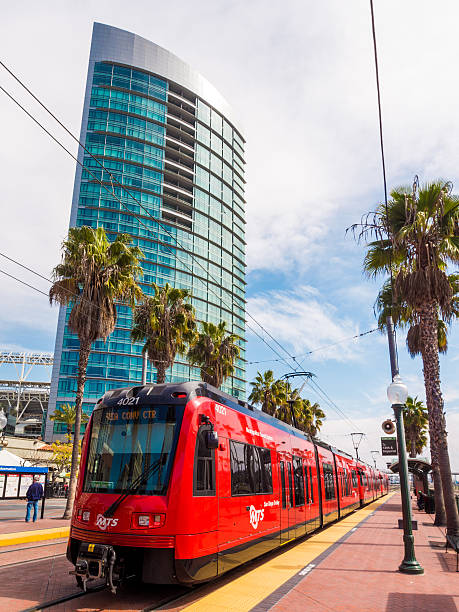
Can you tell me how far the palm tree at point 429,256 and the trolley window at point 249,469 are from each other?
27.4ft

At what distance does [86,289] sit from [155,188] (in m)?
78.1

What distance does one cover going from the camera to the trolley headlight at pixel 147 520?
6.82 metres

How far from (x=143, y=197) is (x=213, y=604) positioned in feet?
296

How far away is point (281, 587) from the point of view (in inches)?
322

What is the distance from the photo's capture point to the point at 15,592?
755 centimetres

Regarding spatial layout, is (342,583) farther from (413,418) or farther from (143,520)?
(413,418)

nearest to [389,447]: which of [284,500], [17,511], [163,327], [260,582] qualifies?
[163,327]

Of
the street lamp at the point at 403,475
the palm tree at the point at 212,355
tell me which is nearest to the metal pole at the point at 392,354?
the street lamp at the point at 403,475

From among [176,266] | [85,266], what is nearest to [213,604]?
[85,266]

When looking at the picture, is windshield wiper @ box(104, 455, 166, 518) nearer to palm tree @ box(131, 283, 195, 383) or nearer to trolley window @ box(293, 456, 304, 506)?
trolley window @ box(293, 456, 304, 506)

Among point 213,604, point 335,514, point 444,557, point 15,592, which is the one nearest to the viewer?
point 213,604

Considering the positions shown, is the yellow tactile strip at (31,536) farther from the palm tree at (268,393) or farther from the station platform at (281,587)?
the palm tree at (268,393)

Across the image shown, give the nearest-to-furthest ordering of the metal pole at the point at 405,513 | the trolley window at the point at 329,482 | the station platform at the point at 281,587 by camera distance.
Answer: the station platform at the point at 281,587 → the metal pole at the point at 405,513 → the trolley window at the point at 329,482

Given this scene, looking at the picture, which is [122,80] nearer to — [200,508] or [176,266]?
[176,266]
